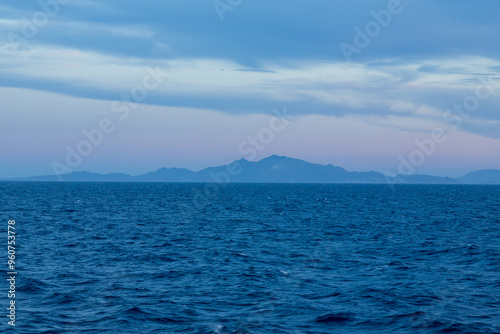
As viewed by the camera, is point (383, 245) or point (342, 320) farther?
point (383, 245)

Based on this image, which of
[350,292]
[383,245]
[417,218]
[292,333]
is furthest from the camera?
[417,218]

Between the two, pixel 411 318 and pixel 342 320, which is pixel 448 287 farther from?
pixel 342 320

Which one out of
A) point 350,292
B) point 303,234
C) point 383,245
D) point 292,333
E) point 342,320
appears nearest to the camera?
point 292,333

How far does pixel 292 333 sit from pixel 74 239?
33.4m

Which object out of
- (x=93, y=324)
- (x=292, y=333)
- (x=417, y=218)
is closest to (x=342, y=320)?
(x=292, y=333)

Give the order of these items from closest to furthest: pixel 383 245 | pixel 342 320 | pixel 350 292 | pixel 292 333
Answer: pixel 292 333, pixel 342 320, pixel 350 292, pixel 383 245

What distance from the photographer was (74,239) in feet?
163

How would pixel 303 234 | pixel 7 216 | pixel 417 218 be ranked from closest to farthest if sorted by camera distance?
pixel 303 234
pixel 7 216
pixel 417 218

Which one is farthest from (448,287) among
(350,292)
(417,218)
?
(417,218)

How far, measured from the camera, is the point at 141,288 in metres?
29.7

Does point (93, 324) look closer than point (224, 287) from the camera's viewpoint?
Yes

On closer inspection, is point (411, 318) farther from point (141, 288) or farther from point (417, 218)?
point (417, 218)

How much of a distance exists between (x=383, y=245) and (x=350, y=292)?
20461mm

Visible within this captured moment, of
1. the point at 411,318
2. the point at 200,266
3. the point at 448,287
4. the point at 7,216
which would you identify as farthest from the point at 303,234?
the point at 7,216
